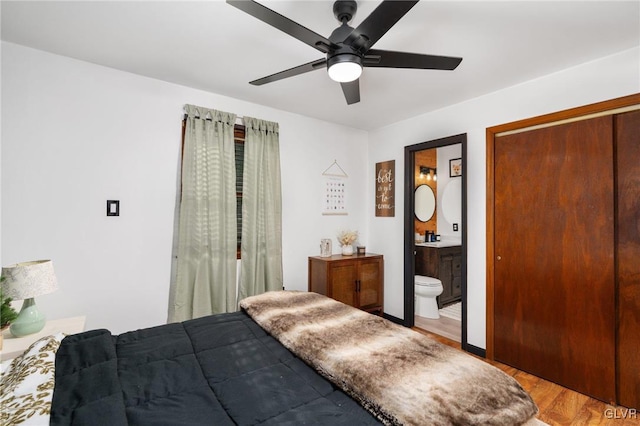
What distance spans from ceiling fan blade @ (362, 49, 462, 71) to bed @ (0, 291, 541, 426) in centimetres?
149

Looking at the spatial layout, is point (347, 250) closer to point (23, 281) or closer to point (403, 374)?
point (403, 374)

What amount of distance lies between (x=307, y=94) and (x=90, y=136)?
187 cm

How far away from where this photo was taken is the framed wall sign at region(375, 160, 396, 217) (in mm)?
3740

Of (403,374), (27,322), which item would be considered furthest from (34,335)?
(403,374)

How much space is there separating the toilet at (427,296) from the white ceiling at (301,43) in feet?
7.74

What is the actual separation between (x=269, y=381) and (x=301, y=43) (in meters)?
2.03

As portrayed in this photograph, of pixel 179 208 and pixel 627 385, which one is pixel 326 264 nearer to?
pixel 179 208

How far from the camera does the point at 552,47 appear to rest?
2.04 metres

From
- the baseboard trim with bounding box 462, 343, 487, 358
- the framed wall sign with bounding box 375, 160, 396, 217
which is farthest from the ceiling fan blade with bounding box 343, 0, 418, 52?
the baseboard trim with bounding box 462, 343, 487, 358

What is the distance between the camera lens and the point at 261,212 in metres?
3.07

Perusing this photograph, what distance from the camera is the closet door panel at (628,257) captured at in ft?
6.59

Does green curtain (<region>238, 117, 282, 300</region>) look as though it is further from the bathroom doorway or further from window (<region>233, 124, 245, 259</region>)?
the bathroom doorway

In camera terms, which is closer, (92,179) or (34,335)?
(34,335)

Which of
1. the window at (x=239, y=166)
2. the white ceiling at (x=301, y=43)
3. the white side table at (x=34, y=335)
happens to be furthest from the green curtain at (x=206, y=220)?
the white side table at (x=34, y=335)
